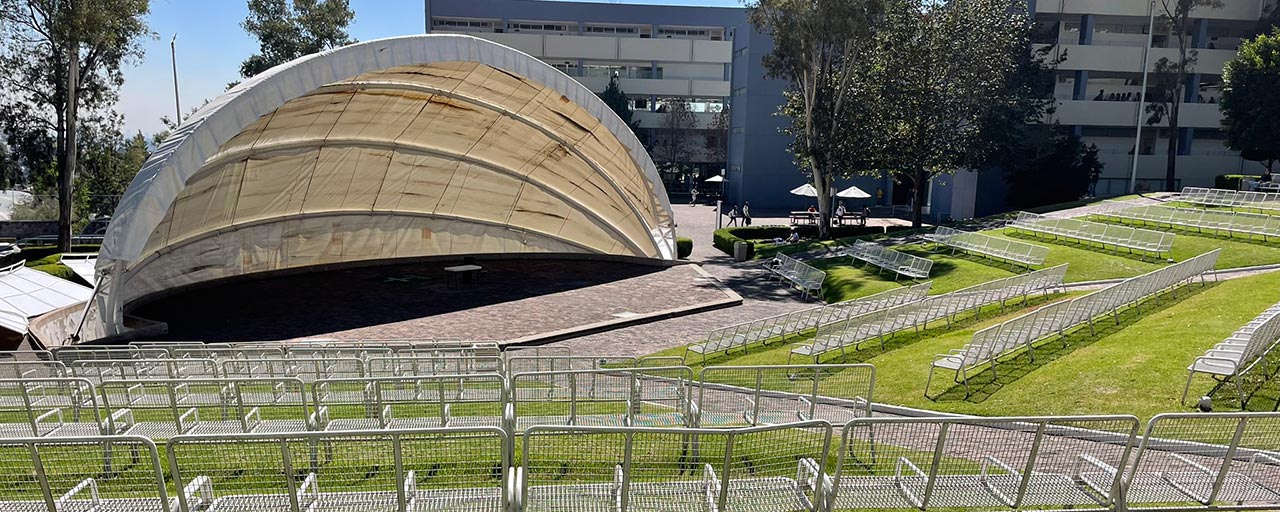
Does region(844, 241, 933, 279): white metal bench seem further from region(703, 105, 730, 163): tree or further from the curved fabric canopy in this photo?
region(703, 105, 730, 163): tree

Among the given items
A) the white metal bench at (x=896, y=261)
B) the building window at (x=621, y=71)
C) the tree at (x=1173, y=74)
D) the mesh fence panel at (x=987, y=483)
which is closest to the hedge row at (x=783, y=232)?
the white metal bench at (x=896, y=261)

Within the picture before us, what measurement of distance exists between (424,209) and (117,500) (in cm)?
2561

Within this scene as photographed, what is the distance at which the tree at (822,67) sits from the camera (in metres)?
33.1

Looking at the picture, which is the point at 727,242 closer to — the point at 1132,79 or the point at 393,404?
the point at 393,404

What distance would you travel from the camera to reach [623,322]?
20.9 meters

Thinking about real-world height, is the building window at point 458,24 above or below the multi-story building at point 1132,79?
above

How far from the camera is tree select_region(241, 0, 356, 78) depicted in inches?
1923

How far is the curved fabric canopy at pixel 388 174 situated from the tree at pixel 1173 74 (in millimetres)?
38787

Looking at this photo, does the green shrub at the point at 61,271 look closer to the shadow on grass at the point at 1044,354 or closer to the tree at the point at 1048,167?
the shadow on grass at the point at 1044,354

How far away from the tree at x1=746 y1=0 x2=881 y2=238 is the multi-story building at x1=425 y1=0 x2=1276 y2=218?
1218 centimetres

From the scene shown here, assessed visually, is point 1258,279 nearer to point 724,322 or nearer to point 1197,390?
point 1197,390

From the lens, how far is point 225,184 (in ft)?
74.9

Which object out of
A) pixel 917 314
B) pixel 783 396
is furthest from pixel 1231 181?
pixel 783 396

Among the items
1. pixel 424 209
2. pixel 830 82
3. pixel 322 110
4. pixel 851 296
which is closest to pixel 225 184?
pixel 322 110
